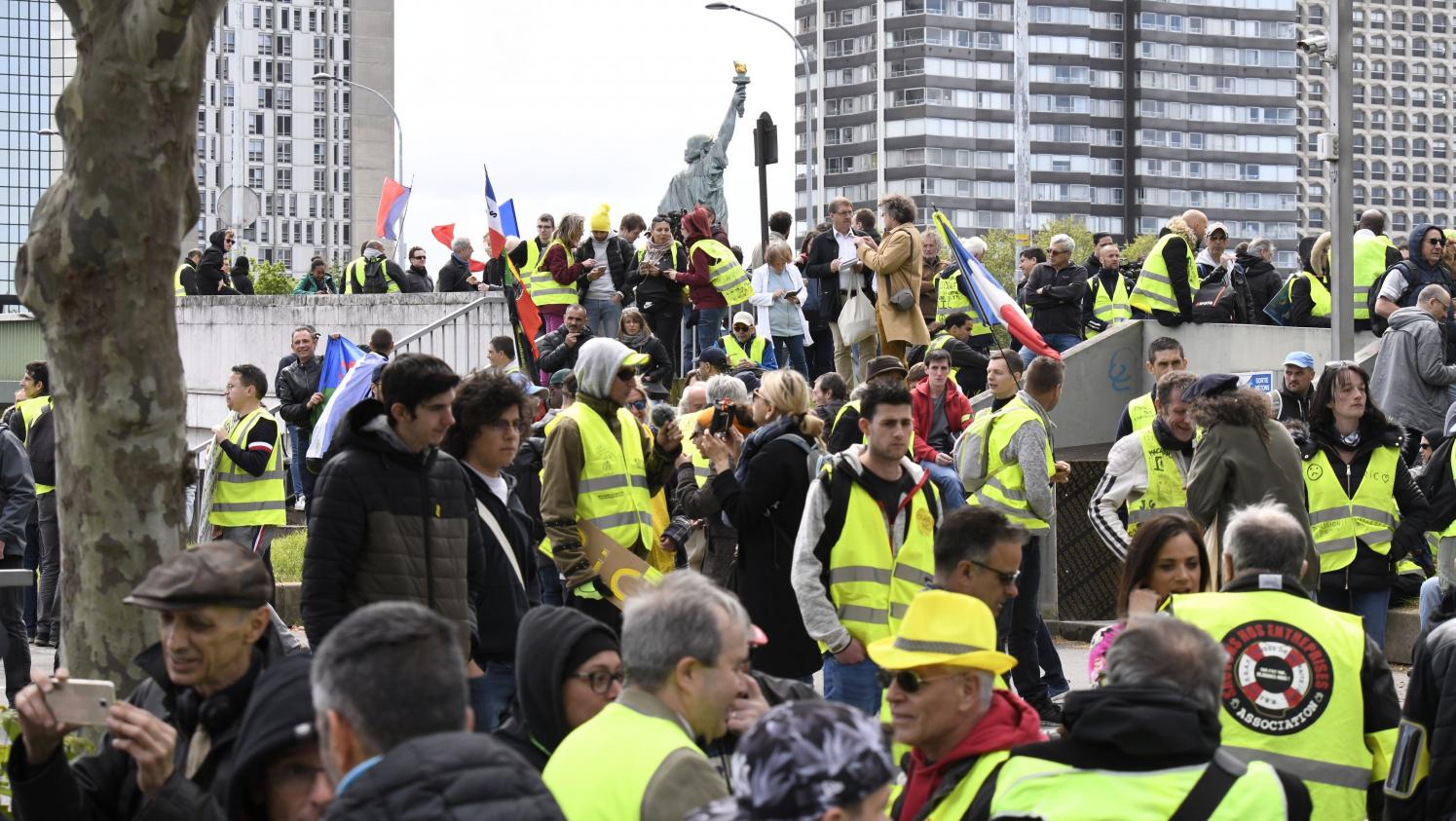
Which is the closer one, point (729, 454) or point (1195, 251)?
point (729, 454)

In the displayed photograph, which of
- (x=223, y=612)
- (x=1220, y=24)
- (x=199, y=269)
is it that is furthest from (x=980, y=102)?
(x=223, y=612)

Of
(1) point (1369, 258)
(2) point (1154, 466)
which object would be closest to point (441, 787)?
(2) point (1154, 466)

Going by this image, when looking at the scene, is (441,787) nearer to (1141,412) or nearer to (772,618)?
(772,618)

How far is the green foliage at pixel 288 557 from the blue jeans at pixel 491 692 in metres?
7.43

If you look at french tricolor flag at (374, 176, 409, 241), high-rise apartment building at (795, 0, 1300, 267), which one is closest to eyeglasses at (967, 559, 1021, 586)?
french tricolor flag at (374, 176, 409, 241)

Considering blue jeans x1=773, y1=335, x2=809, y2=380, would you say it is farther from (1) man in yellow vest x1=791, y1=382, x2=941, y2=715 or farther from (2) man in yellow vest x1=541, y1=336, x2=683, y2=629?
(1) man in yellow vest x1=791, y1=382, x2=941, y2=715

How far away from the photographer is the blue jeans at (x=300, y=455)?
59.2 ft

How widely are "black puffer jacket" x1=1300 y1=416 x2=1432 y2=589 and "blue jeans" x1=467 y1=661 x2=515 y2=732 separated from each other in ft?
15.5

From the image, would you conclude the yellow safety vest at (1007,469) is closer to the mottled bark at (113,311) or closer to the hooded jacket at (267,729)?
the mottled bark at (113,311)

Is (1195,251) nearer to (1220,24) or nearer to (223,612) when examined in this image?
(223,612)

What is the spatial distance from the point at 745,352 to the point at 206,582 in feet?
44.9

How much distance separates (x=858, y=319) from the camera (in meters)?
17.7

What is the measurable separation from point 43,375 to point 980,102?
148m

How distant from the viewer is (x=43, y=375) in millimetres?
14055
